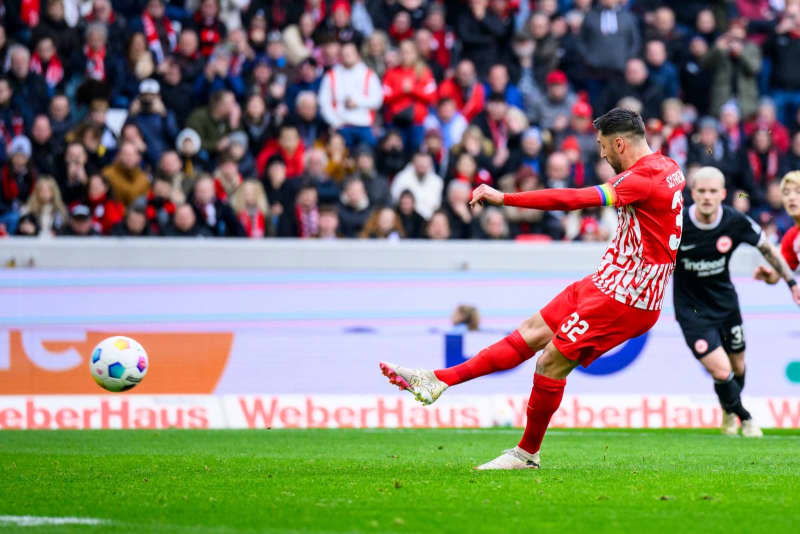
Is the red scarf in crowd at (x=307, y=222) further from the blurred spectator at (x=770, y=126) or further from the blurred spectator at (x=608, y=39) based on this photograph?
the blurred spectator at (x=770, y=126)

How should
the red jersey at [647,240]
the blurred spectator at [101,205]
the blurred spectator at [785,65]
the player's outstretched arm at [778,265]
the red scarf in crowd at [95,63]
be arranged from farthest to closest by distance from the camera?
the blurred spectator at [785,65] < the red scarf in crowd at [95,63] < the blurred spectator at [101,205] < the player's outstretched arm at [778,265] < the red jersey at [647,240]

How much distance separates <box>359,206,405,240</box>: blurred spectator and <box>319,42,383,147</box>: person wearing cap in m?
2.00

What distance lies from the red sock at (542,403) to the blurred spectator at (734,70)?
12.5m

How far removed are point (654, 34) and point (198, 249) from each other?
8961mm

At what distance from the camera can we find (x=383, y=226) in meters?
16.2

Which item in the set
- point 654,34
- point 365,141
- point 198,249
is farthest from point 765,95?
point 198,249

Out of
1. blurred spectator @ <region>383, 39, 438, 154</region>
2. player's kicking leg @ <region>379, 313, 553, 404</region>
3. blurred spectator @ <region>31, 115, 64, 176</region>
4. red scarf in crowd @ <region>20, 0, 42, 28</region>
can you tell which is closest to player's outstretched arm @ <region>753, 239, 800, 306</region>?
player's kicking leg @ <region>379, 313, 553, 404</region>

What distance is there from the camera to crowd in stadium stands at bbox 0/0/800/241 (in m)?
16.2

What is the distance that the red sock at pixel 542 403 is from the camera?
27.2 ft

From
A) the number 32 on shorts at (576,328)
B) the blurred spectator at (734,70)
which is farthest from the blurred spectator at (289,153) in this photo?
the number 32 on shorts at (576,328)

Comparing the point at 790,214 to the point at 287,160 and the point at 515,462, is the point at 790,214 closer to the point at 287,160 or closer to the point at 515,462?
the point at 515,462

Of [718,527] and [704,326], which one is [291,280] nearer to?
[704,326]

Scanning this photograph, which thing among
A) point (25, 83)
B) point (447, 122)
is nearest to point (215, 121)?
point (25, 83)

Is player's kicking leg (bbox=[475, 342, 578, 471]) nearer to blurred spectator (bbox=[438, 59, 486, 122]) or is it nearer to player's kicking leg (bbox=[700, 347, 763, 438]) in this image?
player's kicking leg (bbox=[700, 347, 763, 438])
